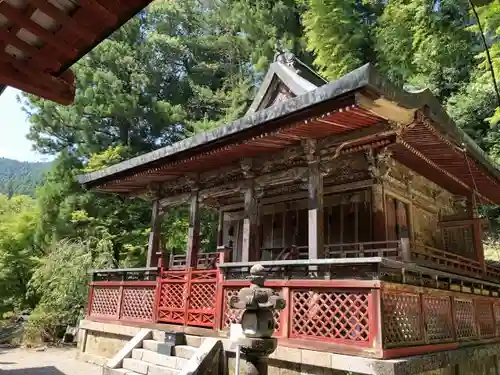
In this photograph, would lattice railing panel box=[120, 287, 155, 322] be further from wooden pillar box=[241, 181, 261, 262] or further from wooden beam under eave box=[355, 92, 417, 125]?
wooden beam under eave box=[355, 92, 417, 125]

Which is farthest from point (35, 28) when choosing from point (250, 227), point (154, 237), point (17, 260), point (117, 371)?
point (17, 260)

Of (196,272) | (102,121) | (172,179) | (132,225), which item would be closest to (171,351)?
(196,272)

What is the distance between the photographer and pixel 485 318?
9047 mm

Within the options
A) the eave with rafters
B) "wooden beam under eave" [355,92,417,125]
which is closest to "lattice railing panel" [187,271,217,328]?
"wooden beam under eave" [355,92,417,125]

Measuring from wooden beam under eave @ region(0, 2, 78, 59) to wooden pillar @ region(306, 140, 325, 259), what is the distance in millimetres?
5769

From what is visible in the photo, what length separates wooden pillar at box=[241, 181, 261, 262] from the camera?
957 cm

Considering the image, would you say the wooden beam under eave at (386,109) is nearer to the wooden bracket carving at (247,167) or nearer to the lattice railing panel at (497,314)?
the wooden bracket carving at (247,167)

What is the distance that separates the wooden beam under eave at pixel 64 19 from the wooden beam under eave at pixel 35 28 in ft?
0.54

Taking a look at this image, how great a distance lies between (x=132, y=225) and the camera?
22.2m

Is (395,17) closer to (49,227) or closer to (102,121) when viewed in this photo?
(102,121)

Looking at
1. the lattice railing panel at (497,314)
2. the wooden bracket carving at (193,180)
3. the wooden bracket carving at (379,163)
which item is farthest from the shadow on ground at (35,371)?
the lattice railing panel at (497,314)

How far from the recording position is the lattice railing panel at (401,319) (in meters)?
6.01

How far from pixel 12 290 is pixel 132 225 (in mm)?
7125

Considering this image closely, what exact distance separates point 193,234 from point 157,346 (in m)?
3.44
